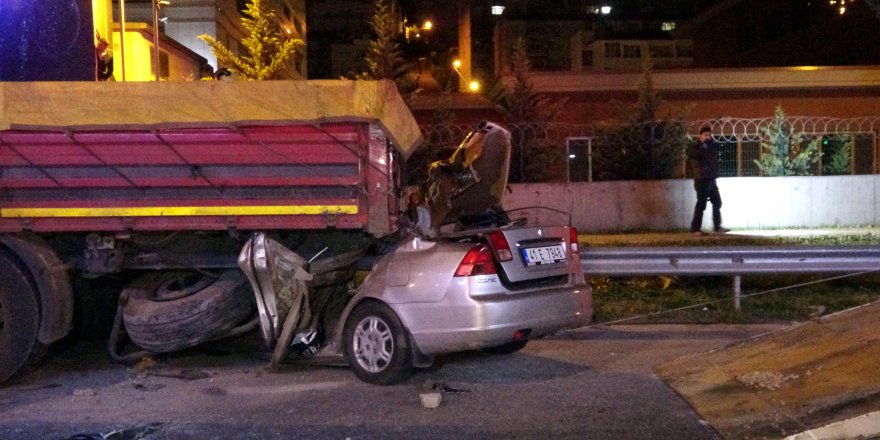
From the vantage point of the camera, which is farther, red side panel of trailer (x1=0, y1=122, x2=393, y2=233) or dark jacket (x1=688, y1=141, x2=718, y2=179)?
dark jacket (x1=688, y1=141, x2=718, y2=179)

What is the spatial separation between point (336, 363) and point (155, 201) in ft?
6.36

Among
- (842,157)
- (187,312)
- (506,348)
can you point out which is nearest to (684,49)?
(842,157)

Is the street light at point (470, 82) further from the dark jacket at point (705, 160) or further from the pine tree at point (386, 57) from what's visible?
the dark jacket at point (705, 160)

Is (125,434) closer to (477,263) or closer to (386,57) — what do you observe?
(477,263)

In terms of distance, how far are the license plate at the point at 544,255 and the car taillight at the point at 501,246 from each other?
0.16 meters

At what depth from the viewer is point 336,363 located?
23.8ft

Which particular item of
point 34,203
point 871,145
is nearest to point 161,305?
point 34,203

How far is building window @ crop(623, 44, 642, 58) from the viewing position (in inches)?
1465

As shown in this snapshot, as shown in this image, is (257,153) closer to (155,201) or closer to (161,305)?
(155,201)

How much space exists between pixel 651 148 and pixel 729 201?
1.76m

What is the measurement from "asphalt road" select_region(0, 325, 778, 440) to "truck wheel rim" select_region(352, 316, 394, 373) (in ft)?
0.67

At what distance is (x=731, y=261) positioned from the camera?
9.16 m

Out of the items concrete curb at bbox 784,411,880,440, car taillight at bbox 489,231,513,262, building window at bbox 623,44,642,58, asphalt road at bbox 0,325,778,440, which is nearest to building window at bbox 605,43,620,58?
building window at bbox 623,44,642,58

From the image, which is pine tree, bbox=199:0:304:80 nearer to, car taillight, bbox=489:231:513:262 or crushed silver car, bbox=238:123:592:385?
crushed silver car, bbox=238:123:592:385
